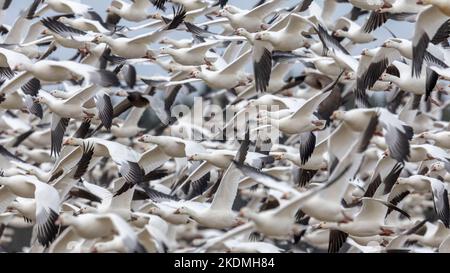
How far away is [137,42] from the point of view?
50.9 feet

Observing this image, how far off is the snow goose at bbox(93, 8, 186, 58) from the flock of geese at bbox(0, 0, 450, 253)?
0.08 feet

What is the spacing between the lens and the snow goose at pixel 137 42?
1535cm

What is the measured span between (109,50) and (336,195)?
16.1ft

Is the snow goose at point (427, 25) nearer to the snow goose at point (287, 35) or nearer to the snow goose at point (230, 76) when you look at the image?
the snow goose at point (287, 35)

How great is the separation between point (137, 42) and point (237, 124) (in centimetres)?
216

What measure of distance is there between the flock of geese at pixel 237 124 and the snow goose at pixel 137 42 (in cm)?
2

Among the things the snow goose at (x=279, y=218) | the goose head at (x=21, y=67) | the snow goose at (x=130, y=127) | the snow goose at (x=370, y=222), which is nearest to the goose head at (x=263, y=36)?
the snow goose at (x=370, y=222)

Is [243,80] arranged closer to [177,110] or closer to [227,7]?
[227,7]

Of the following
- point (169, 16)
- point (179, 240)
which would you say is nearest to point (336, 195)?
point (169, 16)

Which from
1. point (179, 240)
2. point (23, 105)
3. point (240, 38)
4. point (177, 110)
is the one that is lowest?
point (179, 240)

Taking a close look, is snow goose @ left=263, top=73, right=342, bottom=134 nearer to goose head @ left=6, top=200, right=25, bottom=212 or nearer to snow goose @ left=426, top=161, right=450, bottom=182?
snow goose @ left=426, top=161, right=450, bottom=182

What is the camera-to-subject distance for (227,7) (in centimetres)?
1653

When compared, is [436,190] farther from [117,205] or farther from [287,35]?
[117,205]
